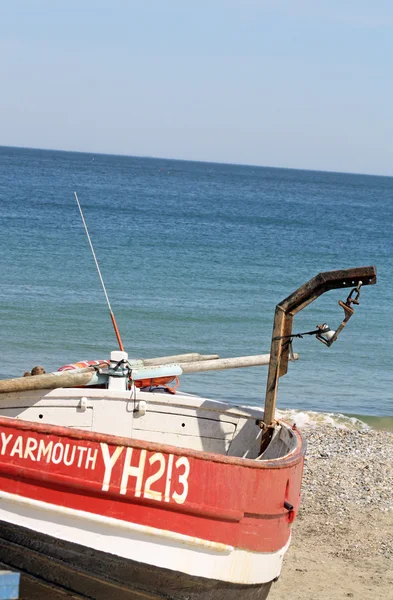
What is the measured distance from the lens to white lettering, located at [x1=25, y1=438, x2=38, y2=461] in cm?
673

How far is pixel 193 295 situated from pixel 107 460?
2434cm

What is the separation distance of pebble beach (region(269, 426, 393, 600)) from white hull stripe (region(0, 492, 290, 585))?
2043 mm

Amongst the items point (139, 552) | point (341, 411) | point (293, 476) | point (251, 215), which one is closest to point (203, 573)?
point (139, 552)

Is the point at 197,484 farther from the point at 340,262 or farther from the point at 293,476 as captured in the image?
the point at 340,262

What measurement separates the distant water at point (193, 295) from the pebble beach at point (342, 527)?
4001mm

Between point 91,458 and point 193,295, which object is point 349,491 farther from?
point 193,295

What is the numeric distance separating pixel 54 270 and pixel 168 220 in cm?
2792

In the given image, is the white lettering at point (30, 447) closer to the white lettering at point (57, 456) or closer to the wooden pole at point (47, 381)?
the white lettering at point (57, 456)

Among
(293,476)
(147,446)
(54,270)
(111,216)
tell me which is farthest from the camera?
(111,216)

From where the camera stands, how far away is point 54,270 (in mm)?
33750

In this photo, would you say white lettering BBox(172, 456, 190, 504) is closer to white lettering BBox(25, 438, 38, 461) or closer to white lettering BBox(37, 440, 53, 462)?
white lettering BBox(37, 440, 53, 462)

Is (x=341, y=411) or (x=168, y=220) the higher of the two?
(x=168, y=220)

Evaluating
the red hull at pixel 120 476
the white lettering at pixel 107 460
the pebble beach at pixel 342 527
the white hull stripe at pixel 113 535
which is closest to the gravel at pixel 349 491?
the pebble beach at pixel 342 527

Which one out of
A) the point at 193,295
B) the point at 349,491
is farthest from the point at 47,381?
the point at 193,295
